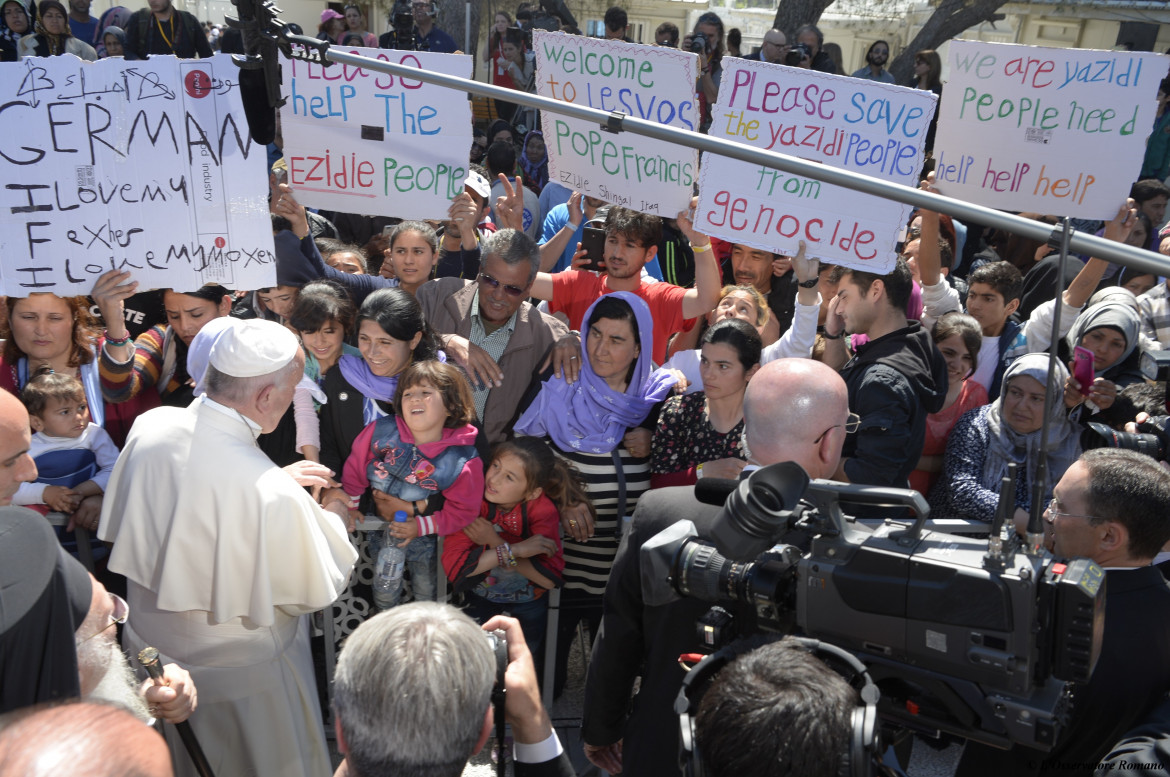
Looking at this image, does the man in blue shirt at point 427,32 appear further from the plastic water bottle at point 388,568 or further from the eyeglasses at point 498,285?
the plastic water bottle at point 388,568

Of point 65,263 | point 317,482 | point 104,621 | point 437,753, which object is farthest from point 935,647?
point 65,263

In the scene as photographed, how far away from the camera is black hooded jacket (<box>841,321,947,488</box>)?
3586 millimetres

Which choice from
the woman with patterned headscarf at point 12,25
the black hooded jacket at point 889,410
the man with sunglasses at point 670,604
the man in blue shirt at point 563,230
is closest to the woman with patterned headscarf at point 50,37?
the woman with patterned headscarf at point 12,25

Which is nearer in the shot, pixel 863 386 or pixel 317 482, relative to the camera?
pixel 317 482

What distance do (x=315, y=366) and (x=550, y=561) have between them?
4.49 ft

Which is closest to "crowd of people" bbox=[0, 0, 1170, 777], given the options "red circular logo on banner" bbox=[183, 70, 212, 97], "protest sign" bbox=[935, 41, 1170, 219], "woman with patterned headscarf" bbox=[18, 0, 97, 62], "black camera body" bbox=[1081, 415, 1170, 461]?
"black camera body" bbox=[1081, 415, 1170, 461]

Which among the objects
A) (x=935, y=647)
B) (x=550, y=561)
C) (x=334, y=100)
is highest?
(x=334, y=100)

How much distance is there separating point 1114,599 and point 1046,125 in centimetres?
287

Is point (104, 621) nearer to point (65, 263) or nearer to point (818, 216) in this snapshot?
point (65, 263)

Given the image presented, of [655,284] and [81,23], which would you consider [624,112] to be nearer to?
[655,284]

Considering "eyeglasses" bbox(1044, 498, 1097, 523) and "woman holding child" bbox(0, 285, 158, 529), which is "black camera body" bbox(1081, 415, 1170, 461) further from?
"woman holding child" bbox(0, 285, 158, 529)

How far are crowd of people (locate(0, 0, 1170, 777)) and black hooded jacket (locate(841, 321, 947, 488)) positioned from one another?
0.04ft

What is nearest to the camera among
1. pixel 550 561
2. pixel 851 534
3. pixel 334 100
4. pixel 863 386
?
pixel 851 534

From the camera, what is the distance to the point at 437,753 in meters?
1.72
